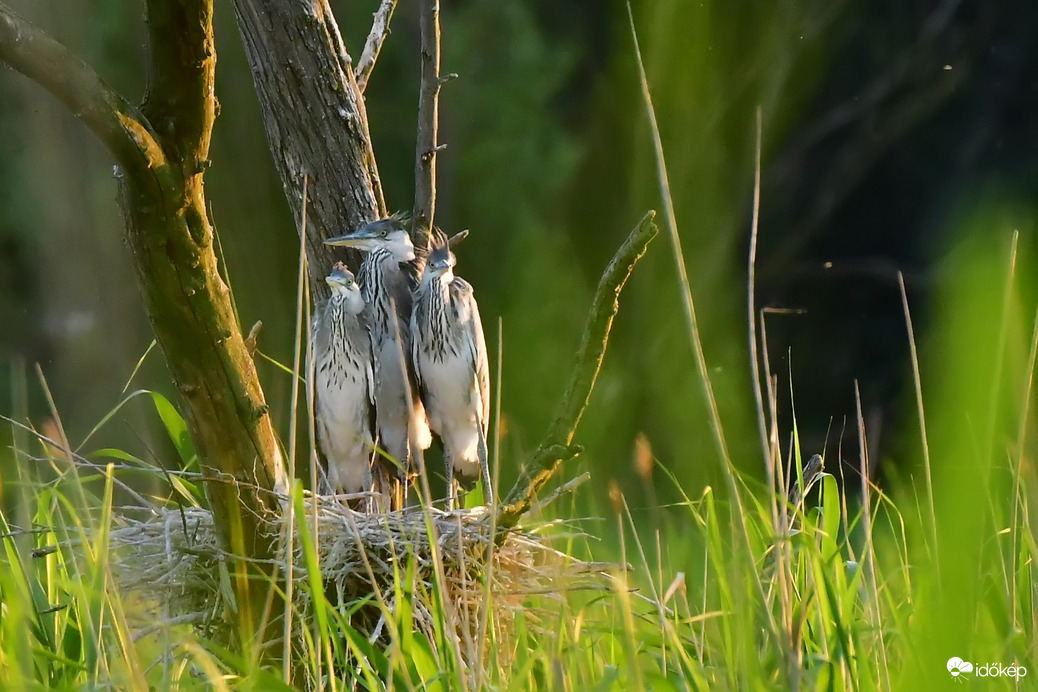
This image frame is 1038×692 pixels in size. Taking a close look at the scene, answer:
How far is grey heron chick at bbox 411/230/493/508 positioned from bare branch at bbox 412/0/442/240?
0.63 feet

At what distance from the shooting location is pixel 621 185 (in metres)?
2.49

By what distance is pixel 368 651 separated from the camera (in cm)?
74

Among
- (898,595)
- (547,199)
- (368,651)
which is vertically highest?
(547,199)

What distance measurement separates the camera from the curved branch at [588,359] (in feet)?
2.15

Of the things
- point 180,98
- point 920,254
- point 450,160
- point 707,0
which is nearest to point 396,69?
point 450,160

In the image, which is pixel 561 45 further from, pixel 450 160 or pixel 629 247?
pixel 629 247

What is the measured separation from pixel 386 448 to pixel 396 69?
50.9 inches

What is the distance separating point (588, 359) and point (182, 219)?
0.30 meters

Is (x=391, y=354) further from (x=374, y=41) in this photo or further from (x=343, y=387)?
(x=374, y=41)

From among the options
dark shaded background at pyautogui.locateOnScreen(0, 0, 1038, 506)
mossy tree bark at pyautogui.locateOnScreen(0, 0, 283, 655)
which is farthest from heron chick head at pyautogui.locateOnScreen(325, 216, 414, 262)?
dark shaded background at pyautogui.locateOnScreen(0, 0, 1038, 506)

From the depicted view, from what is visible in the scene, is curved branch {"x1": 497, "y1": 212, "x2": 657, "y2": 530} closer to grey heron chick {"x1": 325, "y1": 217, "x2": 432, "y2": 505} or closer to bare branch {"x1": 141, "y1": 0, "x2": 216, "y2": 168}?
bare branch {"x1": 141, "y1": 0, "x2": 216, "y2": 168}

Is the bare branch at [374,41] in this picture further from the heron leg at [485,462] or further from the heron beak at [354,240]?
the heron leg at [485,462]

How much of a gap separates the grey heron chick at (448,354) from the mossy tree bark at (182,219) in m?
0.57

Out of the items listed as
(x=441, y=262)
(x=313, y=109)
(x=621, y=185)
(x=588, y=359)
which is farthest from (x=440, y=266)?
(x=621, y=185)
